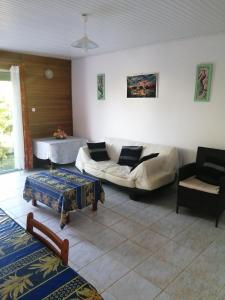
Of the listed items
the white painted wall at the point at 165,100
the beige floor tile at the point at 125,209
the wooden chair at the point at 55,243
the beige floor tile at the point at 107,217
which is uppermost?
the white painted wall at the point at 165,100

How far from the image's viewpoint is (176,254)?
2461 millimetres

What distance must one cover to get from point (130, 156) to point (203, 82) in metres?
1.70

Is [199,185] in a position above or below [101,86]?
below

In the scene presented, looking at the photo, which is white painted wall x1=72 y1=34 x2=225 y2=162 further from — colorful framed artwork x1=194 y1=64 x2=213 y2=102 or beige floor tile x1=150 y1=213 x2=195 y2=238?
beige floor tile x1=150 y1=213 x2=195 y2=238

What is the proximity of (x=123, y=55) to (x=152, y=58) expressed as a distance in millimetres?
692

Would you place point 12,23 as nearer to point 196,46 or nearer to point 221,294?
point 196,46

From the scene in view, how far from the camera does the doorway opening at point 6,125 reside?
496cm

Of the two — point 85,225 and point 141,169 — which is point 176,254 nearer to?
point 85,225

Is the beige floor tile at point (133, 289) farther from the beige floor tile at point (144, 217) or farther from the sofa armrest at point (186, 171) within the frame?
the sofa armrest at point (186, 171)

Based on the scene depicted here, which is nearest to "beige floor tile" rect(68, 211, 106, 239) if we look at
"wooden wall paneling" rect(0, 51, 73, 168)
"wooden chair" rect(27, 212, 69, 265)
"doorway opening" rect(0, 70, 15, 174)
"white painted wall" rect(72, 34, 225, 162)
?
"wooden chair" rect(27, 212, 69, 265)

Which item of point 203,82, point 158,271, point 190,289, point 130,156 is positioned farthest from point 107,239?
point 203,82

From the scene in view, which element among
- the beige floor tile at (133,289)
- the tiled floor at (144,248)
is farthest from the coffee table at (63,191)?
the beige floor tile at (133,289)

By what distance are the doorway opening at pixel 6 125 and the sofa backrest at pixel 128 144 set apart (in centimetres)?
215

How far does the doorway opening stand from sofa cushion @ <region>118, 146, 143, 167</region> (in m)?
2.55
